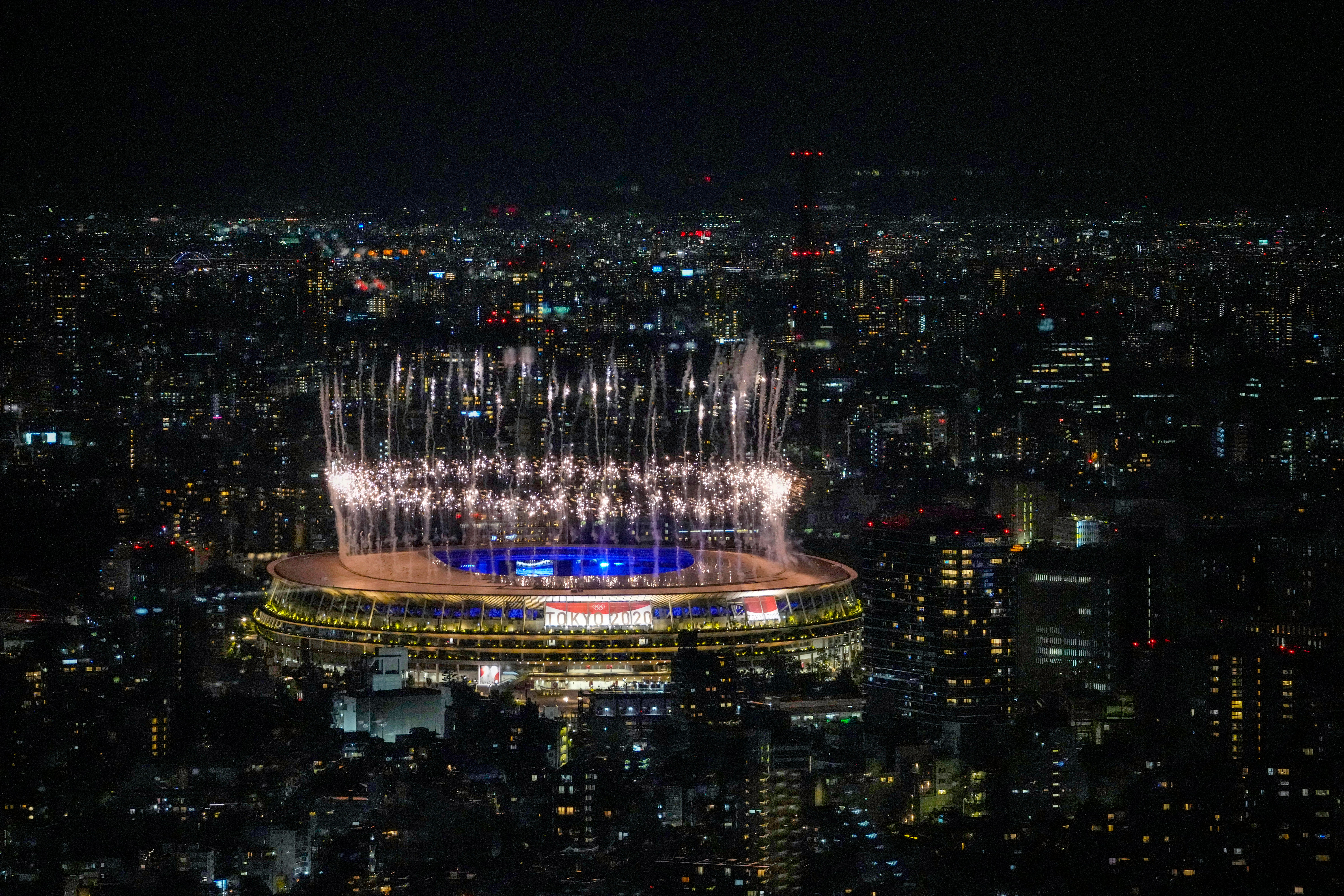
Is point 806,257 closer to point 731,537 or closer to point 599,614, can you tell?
point 731,537

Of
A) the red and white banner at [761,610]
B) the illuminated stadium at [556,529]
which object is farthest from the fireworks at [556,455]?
the red and white banner at [761,610]

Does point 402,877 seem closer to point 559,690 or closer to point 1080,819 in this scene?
point 1080,819

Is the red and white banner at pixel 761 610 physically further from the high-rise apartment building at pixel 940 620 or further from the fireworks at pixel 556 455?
the fireworks at pixel 556 455

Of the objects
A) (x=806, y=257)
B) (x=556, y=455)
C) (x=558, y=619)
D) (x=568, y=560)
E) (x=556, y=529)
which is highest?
(x=806, y=257)

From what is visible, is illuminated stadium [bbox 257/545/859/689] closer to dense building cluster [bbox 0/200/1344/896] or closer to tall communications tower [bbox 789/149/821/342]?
dense building cluster [bbox 0/200/1344/896]

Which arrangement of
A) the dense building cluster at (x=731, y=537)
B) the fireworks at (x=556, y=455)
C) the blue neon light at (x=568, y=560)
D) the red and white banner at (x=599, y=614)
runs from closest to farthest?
the dense building cluster at (x=731, y=537)
the red and white banner at (x=599, y=614)
the blue neon light at (x=568, y=560)
the fireworks at (x=556, y=455)

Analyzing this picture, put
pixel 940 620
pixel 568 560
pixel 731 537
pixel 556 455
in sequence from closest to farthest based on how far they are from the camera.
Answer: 1. pixel 940 620
2. pixel 568 560
3. pixel 731 537
4. pixel 556 455

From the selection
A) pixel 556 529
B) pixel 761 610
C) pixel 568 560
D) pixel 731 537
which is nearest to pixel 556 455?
pixel 556 529
